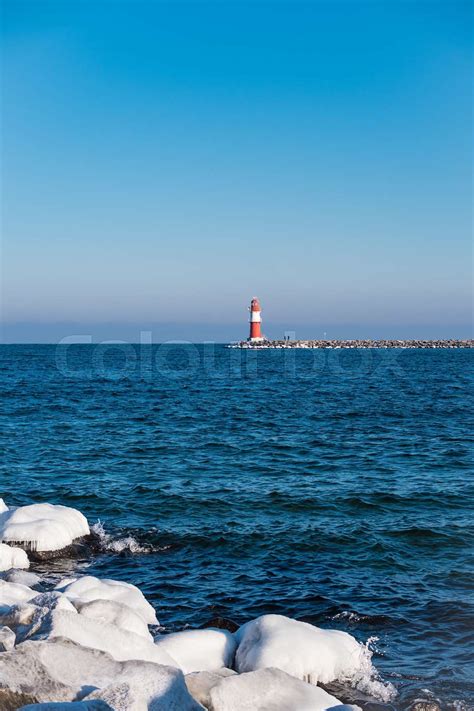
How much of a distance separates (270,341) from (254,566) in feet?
453

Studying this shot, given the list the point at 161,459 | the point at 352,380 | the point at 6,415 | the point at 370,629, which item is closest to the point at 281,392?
the point at 352,380

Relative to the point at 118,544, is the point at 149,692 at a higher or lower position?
higher

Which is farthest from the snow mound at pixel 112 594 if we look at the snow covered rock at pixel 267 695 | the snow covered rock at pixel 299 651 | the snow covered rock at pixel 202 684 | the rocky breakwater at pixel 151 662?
the snow covered rock at pixel 267 695

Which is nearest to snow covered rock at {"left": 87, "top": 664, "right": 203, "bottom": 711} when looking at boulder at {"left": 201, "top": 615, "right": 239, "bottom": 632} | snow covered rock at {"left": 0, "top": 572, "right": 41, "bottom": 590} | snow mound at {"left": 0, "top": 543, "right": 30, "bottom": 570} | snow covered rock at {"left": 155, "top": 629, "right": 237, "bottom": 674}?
snow covered rock at {"left": 155, "top": 629, "right": 237, "bottom": 674}

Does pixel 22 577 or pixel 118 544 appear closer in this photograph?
pixel 22 577

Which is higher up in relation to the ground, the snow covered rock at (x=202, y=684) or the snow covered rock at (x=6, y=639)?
the snow covered rock at (x=6, y=639)

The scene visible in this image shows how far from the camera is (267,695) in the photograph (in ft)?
21.5

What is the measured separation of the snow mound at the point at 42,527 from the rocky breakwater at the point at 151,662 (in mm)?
2780

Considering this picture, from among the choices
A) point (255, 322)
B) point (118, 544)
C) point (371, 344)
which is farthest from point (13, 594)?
point (371, 344)

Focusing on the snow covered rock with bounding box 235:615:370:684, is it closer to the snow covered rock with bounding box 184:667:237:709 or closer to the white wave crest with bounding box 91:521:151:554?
the snow covered rock with bounding box 184:667:237:709

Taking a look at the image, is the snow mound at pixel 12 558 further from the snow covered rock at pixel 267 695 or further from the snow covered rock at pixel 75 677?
the snow covered rock at pixel 267 695

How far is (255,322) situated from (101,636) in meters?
113

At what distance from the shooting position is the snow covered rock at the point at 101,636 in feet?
23.5

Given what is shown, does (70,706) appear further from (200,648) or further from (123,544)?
(123,544)
